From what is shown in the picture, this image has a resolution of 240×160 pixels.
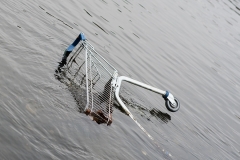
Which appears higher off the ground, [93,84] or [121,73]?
[121,73]

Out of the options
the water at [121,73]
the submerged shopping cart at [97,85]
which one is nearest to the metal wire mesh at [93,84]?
the submerged shopping cart at [97,85]

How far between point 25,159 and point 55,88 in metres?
3.49

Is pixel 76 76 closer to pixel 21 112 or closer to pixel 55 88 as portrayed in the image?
pixel 55 88

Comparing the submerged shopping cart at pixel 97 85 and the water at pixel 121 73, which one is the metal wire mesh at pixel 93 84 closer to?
the submerged shopping cart at pixel 97 85

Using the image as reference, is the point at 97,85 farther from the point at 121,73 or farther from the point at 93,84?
the point at 121,73

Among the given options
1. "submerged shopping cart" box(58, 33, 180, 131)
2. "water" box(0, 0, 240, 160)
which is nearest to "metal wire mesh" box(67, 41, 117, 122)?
"submerged shopping cart" box(58, 33, 180, 131)

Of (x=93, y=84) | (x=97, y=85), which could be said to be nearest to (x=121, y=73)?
(x=97, y=85)

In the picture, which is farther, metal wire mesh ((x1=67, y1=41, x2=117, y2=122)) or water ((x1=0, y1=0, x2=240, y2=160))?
metal wire mesh ((x1=67, y1=41, x2=117, y2=122))

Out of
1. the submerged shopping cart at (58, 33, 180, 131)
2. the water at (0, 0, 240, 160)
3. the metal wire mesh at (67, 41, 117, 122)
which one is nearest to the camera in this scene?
the water at (0, 0, 240, 160)

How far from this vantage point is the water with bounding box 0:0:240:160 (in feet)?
30.9

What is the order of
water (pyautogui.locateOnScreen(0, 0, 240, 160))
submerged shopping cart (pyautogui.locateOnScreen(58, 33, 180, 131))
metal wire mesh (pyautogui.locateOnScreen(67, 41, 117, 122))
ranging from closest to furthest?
water (pyautogui.locateOnScreen(0, 0, 240, 160)) → metal wire mesh (pyautogui.locateOnScreen(67, 41, 117, 122)) → submerged shopping cart (pyautogui.locateOnScreen(58, 33, 180, 131))

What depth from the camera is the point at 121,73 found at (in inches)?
600

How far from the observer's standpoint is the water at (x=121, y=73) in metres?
9.41

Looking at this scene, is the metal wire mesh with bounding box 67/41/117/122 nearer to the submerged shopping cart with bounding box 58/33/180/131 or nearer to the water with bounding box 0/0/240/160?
the submerged shopping cart with bounding box 58/33/180/131
